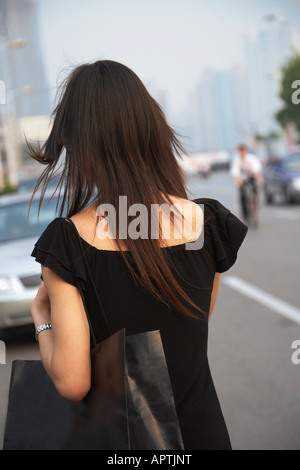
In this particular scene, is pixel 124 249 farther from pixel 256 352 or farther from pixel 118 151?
pixel 256 352

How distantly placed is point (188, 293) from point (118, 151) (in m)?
0.41

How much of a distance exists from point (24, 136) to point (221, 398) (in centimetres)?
312

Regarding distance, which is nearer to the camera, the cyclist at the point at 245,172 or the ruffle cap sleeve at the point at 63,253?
the ruffle cap sleeve at the point at 63,253

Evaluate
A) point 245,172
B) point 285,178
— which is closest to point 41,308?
point 245,172

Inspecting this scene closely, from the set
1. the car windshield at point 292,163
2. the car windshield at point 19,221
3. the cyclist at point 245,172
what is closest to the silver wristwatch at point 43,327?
the car windshield at point 19,221

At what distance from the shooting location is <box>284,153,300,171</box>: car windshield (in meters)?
19.2

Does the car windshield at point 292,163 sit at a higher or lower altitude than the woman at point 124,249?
lower

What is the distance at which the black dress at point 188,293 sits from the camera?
1.54 metres

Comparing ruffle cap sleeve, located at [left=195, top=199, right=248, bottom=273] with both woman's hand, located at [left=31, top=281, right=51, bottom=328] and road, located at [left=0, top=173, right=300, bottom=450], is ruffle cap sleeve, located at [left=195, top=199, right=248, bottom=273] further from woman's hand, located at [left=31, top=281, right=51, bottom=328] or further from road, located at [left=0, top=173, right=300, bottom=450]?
woman's hand, located at [left=31, top=281, right=51, bottom=328]

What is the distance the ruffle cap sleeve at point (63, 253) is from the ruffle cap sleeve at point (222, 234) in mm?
376

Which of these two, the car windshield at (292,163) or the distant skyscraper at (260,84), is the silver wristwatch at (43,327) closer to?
the car windshield at (292,163)

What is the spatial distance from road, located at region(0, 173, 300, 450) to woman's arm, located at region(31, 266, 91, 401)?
63 cm

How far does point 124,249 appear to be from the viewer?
1.58 m

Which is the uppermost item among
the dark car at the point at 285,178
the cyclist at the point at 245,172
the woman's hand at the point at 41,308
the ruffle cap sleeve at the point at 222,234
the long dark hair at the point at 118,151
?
the long dark hair at the point at 118,151
